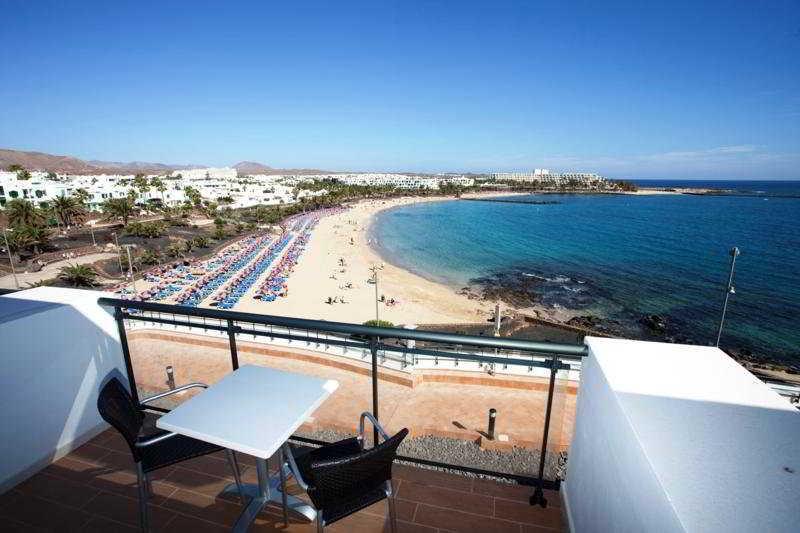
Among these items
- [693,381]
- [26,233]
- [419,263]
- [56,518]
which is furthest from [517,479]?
[26,233]

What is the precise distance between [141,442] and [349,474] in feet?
3.43

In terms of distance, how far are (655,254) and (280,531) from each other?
41.6 metres

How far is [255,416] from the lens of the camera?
1.73 meters

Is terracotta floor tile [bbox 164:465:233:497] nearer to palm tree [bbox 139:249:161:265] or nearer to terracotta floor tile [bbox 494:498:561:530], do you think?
terracotta floor tile [bbox 494:498:561:530]

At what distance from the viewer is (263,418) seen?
171 centimetres

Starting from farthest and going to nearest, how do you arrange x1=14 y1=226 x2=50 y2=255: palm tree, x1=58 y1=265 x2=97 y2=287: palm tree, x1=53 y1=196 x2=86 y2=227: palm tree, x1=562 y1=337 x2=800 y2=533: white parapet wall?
1. x1=53 y1=196 x2=86 y2=227: palm tree
2. x1=14 y1=226 x2=50 y2=255: palm tree
3. x1=58 y1=265 x2=97 y2=287: palm tree
4. x1=562 y1=337 x2=800 y2=533: white parapet wall

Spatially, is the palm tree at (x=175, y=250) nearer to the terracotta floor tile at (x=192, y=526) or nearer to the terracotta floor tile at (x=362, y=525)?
the terracotta floor tile at (x=192, y=526)

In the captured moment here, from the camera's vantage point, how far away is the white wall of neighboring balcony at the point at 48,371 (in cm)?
238

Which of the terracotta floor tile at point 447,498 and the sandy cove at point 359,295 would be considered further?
the sandy cove at point 359,295

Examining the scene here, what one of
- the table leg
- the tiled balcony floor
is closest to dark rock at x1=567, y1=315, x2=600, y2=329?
the tiled balcony floor

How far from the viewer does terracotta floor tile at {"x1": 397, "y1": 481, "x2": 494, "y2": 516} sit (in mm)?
2232

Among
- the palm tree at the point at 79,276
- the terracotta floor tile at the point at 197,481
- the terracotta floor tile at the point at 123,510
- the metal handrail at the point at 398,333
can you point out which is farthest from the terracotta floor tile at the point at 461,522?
the palm tree at the point at 79,276

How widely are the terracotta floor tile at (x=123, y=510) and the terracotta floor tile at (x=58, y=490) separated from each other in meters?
0.09

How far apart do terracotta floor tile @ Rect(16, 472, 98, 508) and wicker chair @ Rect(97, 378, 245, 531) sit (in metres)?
0.73
